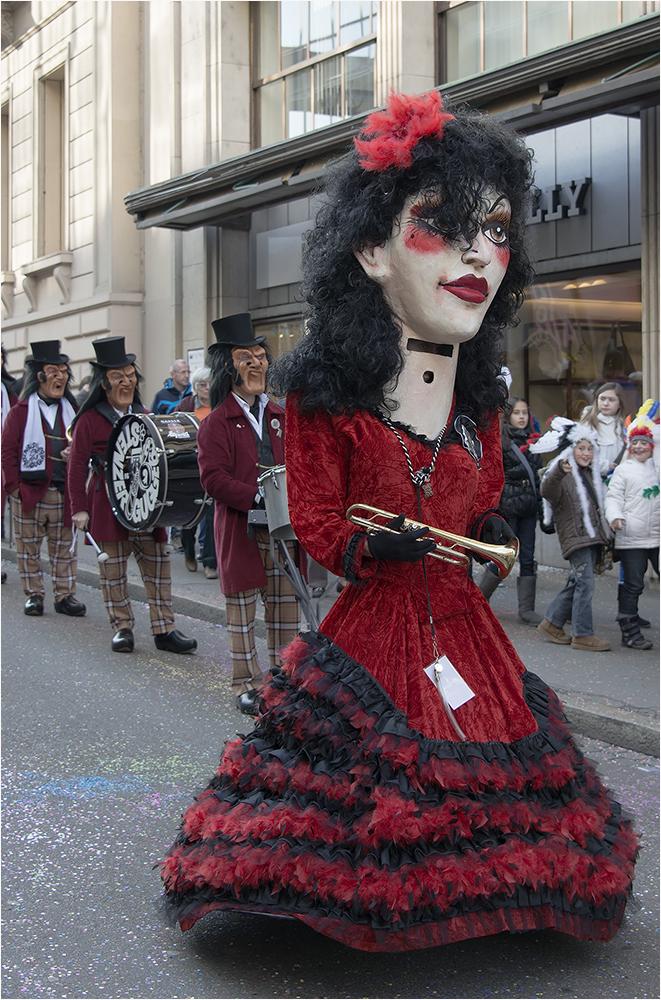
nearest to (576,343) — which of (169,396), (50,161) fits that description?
(169,396)

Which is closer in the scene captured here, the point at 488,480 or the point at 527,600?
the point at 488,480

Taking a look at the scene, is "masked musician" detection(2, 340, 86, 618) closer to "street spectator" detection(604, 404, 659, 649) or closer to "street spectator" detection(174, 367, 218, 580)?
"street spectator" detection(174, 367, 218, 580)

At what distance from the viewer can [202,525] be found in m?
10.5

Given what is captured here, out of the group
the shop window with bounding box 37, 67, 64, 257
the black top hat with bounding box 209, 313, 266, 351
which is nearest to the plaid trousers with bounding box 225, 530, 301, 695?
the black top hat with bounding box 209, 313, 266, 351

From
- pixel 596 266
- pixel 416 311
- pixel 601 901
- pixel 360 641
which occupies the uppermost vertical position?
pixel 596 266

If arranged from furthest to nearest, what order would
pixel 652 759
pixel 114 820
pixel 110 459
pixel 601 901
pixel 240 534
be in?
1. pixel 110 459
2. pixel 240 534
3. pixel 652 759
4. pixel 114 820
5. pixel 601 901

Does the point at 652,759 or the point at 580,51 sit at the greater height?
the point at 580,51

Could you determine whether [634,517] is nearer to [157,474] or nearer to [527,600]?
[527,600]

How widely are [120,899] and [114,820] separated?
735 mm

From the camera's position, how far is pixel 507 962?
3029 mm

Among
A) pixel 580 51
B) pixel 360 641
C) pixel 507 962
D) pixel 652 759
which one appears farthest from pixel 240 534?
pixel 580 51

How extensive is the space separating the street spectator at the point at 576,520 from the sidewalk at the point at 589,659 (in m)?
0.15

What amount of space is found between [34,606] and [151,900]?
18.3 feet

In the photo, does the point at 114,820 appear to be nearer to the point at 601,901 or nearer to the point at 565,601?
the point at 601,901
